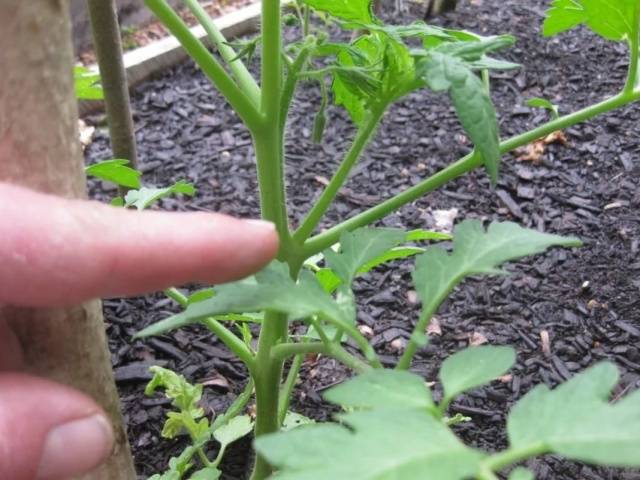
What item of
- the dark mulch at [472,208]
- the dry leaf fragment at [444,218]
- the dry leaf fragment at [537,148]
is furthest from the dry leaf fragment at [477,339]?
the dry leaf fragment at [537,148]

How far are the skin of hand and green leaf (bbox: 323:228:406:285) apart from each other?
11 cm

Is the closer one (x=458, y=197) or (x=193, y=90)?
(x=458, y=197)

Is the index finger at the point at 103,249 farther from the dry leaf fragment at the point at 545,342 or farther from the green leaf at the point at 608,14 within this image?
the dry leaf fragment at the point at 545,342

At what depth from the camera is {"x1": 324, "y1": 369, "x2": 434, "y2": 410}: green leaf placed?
0.51m

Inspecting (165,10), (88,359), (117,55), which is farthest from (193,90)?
(88,359)

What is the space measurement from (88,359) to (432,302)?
0.31m

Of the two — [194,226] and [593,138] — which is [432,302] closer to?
[194,226]

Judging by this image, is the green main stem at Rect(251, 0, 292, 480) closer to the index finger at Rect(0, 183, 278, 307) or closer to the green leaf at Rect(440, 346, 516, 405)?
the index finger at Rect(0, 183, 278, 307)

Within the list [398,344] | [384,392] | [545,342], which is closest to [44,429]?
[384,392]

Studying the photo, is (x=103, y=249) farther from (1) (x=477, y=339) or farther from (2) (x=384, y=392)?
(1) (x=477, y=339)

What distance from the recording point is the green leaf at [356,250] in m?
0.72

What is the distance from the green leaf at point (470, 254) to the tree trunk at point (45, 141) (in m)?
0.30

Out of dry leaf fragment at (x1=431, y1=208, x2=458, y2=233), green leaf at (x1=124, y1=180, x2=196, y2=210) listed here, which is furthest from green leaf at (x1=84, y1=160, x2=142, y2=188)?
dry leaf fragment at (x1=431, y1=208, x2=458, y2=233)

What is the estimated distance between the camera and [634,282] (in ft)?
5.53
